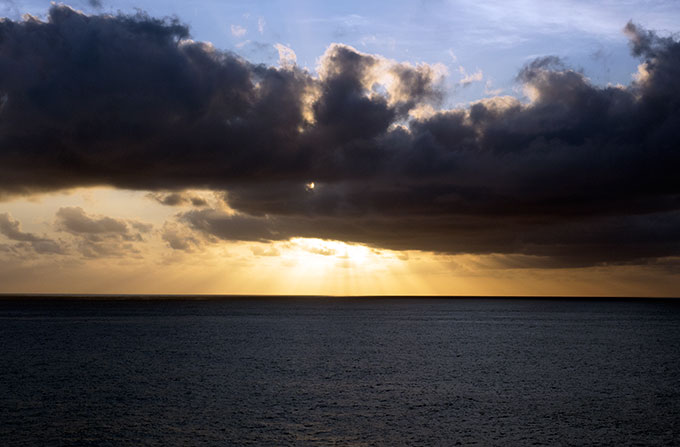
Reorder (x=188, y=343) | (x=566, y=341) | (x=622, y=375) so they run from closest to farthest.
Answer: (x=622, y=375) < (x=188, y=343) < (x=566, y=341)

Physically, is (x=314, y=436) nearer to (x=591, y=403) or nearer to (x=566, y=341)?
(x=591, y=403)

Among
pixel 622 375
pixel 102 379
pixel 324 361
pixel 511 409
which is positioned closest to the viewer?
pixel 511 409

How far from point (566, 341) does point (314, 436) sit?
89.4m

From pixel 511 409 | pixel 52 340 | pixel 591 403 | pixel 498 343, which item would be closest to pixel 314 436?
pixel 511 409

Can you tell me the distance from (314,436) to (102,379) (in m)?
31.4

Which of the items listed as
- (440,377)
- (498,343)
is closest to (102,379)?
(440,377)

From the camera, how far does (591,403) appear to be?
4825 cm

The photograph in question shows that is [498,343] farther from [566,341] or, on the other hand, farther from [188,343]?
[188,343]

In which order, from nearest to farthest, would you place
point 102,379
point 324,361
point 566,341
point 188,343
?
point 102,379
point 324,361
point 188,343
point 566,341

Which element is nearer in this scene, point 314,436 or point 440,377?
point 314,436

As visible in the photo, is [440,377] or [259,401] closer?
[259,401]

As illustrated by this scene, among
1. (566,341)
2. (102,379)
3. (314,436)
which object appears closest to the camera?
(314,436)

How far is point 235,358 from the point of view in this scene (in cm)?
7912

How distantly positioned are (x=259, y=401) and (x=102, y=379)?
20.2 m
